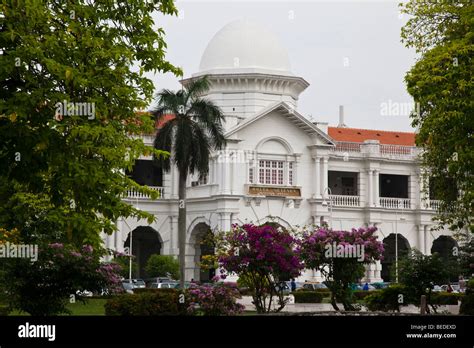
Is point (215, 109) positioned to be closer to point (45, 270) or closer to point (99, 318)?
point (45, 270)

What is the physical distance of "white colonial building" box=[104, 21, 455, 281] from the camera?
61656 millimetres

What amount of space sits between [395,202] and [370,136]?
570 centimetres

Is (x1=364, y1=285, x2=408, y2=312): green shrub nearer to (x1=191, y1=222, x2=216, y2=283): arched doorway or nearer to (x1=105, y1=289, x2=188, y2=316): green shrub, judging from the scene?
(x1=105, y1=289, x2=188, y2=316): green shrub

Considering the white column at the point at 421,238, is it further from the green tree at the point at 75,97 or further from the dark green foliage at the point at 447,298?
the green tree at the point at 75,97

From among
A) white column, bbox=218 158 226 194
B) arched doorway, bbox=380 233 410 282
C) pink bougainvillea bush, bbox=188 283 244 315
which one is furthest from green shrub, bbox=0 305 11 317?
arched doorway, bbox=380 233 410 282

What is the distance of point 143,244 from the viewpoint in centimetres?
6769

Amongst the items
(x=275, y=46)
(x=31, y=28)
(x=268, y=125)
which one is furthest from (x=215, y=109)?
(x=31, y=28)

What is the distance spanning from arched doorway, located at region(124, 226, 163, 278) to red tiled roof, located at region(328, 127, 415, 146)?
14146 millimetres

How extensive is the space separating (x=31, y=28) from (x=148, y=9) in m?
4.01

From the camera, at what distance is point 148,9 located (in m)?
23.6

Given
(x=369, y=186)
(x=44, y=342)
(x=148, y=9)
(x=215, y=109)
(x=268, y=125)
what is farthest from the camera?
(x=369, y=186)

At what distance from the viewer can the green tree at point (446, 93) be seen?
31750 millimetres

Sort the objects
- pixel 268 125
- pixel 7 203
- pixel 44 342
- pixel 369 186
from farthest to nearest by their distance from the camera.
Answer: pixel 369 186
pixel 268 125
pixel 7 203
pixel 44 342

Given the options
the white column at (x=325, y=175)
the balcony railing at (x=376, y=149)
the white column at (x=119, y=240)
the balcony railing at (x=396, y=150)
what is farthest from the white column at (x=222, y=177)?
the balcony railing at (x=396, y=150)
